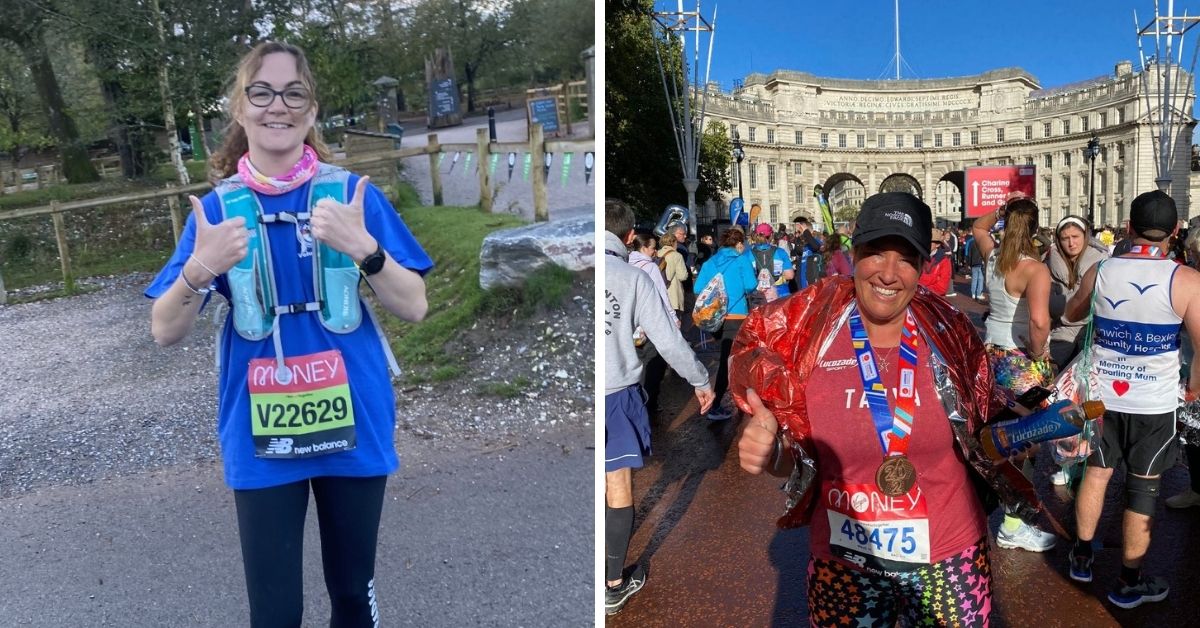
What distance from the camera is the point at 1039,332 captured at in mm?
3756

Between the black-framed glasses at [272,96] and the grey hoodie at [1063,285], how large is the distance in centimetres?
418

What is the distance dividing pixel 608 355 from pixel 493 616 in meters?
1.22

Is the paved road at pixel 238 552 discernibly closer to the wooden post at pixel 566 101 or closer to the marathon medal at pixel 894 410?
the marathon medal at pixel 894 410

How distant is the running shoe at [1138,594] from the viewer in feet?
10.8

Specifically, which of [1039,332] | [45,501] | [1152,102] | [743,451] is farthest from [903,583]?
[1152,102]

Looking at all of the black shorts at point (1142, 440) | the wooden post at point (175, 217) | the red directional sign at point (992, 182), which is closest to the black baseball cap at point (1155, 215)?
the black shorts at point (1142, 440)

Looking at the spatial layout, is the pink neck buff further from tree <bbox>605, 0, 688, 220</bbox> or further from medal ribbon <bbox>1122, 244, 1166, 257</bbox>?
tree <bbox>605, 0, 688, 220</bbox>

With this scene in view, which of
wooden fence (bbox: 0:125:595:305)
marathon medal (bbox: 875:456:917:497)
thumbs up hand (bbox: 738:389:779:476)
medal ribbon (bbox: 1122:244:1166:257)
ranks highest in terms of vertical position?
wooden fence (bbox: 0:125:595:305)

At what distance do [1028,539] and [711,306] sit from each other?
2.74m

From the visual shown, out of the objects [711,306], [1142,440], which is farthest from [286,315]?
[711,306]

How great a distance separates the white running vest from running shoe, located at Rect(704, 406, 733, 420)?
379 cm

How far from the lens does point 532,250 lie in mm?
4609

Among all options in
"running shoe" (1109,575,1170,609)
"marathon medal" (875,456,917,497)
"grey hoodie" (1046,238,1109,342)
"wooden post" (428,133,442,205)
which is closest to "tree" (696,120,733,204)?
"grey hoodie" (1046,238,1109,342)

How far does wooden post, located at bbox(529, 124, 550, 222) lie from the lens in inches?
170
